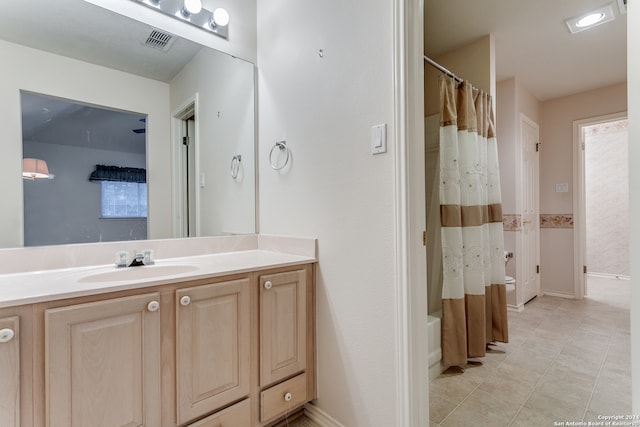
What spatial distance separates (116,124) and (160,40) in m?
0.53

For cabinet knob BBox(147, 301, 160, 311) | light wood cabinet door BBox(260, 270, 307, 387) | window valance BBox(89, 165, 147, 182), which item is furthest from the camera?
window valance BBox(89, 165, 147, 182)


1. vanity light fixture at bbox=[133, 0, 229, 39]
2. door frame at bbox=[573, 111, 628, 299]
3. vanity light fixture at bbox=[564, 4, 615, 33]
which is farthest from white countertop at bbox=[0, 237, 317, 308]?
door frame at bbox=[573, 111, 628, 299]

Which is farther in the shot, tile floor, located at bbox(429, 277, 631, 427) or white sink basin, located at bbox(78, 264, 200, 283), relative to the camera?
tile floor, located at bbox(429, 277, 631, 427)

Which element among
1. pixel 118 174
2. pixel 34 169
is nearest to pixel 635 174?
pixel 118 174

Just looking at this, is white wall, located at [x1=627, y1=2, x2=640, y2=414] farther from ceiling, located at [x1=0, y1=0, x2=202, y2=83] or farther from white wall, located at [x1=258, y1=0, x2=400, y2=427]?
ceiling, located at [x1=0, y1=0, x2=202, y2=83]

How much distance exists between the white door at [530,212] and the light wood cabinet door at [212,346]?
3.01 metres

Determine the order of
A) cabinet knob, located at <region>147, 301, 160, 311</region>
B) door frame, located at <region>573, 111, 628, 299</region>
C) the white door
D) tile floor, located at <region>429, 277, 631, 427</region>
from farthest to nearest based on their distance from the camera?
1. door frame, located at <region>573, 111, 628, 299</region>
2. the white door
3. tile floor, located at <region>429, 277, 631, 427</region>
4. cabinet knob, located at <region>147, 301, 160, 311</region>

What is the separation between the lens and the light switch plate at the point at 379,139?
1.25m

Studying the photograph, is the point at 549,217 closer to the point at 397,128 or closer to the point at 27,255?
the point at 397,128

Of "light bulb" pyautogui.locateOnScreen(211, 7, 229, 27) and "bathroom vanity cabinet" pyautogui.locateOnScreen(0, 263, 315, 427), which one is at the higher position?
"light bulb" pyautogui.locateOnScreen(211, 7, 229, 27)

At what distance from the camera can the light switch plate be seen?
125 cm

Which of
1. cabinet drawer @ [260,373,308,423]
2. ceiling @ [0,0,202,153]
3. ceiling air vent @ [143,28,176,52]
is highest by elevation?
ceiling air vent @ [143,28,176,52]

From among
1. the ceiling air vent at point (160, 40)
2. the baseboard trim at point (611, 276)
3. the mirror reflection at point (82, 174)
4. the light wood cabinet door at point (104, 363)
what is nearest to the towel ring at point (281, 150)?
Result: the mirror reflection at point (82, 174)

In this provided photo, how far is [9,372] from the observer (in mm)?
848
